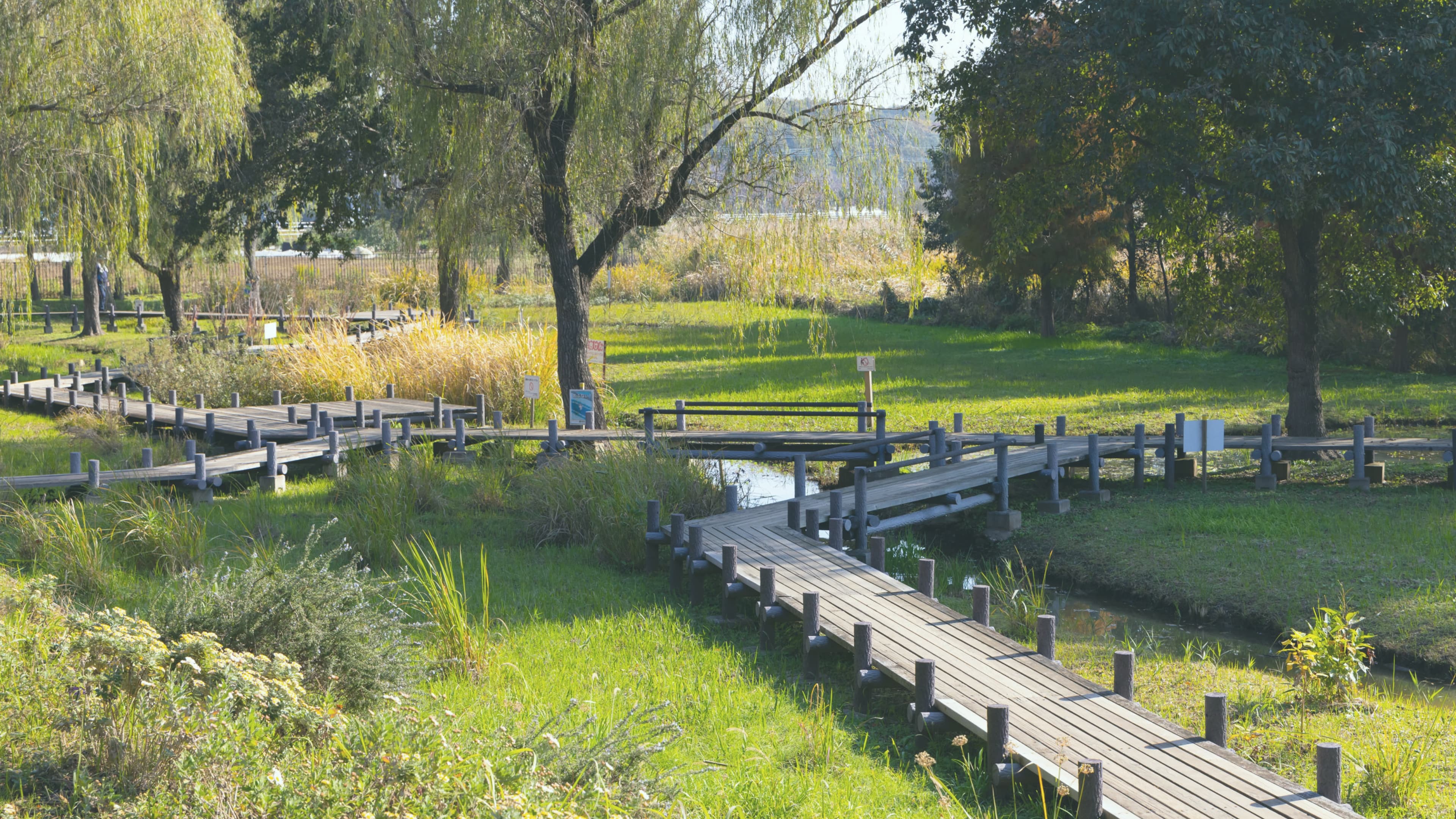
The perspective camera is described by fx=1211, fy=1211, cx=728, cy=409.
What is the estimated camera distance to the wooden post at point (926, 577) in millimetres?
8562

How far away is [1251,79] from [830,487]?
6926 mm

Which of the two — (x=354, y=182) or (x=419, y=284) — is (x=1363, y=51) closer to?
(x=354, y=182)

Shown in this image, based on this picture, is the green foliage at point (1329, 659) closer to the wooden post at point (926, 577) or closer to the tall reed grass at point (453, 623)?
the wooden post at point (926, 577)

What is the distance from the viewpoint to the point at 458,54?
14.2 meters

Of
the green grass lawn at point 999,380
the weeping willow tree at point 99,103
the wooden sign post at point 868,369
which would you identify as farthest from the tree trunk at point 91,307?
the wooden sign post at point 868,369

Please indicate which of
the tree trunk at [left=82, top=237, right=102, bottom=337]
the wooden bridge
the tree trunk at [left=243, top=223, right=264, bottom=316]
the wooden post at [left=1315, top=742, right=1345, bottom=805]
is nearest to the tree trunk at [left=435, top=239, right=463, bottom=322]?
the wooden bridge

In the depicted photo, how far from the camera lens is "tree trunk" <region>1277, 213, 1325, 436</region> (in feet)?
51.3

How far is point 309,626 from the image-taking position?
21.4ft

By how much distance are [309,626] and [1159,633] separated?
622 centimetres

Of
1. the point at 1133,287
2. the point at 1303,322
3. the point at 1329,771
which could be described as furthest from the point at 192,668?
the point at 1133,287

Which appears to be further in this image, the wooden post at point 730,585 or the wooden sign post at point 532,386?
the wooden sign post at point 532,386

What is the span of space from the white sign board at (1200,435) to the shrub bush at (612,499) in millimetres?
5250

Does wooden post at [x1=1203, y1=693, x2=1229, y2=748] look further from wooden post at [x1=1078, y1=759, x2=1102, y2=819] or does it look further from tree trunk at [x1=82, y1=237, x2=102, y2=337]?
tree trunk at [x1=82, y1=237, x2=102, y2=337]

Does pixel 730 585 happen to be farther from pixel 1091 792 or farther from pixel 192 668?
pixel 192 668
